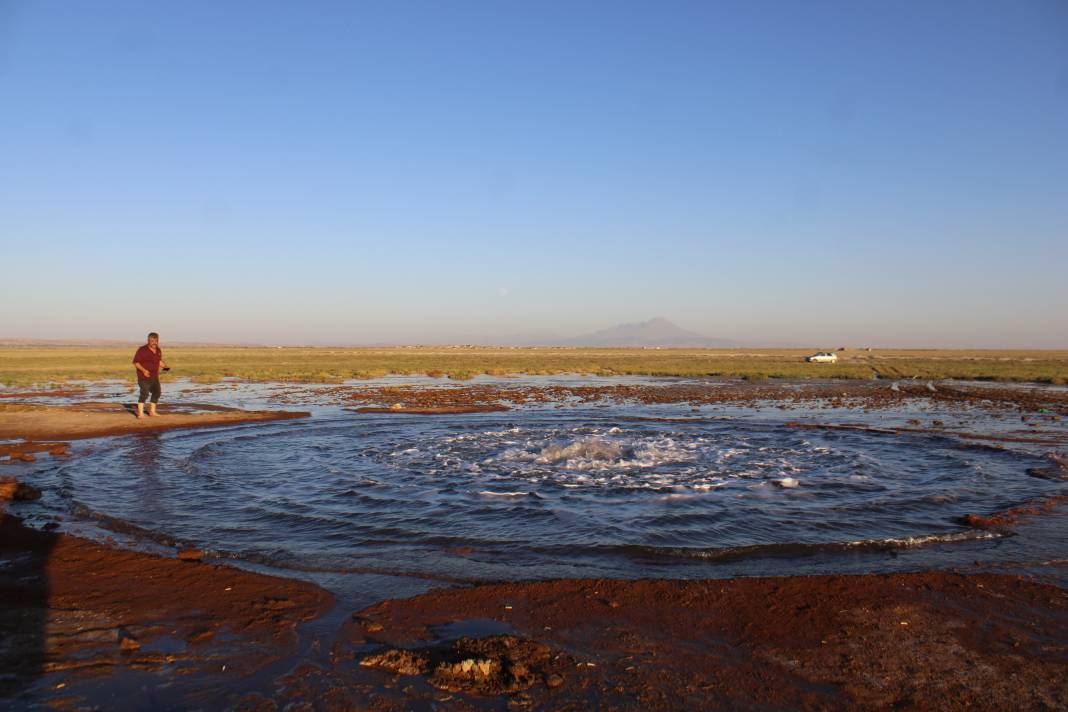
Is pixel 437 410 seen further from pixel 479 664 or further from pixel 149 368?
pixel 479 664

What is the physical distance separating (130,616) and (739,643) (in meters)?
5.42

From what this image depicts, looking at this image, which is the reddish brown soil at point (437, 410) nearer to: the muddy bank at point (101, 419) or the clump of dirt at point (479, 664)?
the muddy bank at point (101, 419)

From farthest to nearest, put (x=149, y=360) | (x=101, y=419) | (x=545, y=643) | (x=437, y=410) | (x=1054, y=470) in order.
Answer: (x=437, y=410), (x=149, y=360), (x=101, y=419), (x=1054, y=470), (x=545, y=643)

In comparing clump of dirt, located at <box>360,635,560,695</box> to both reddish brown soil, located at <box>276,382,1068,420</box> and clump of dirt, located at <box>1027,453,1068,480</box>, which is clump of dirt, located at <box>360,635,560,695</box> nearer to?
clump of dirt, located at <box>1027,453,1068,480</box>

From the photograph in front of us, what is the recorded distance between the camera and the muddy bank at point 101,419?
17.7m

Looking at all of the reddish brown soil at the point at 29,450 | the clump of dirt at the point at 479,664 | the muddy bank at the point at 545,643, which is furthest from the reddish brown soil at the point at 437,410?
the clump of dirt at the point at 479,664

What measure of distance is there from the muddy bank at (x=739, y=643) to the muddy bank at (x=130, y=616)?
3.00 feet

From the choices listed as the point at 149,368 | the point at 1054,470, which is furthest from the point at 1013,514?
the point at 149,368

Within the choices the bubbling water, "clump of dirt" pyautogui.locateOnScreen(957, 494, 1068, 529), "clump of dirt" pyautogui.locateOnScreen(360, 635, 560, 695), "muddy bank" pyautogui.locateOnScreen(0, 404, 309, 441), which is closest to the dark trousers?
"muddy bank" pyautogui.locateOnScreen(0, 404, 309, 441)

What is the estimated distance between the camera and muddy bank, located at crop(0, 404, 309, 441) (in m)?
17.7

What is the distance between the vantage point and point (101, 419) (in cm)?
1980

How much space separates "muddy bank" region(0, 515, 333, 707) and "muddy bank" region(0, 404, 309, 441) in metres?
11.4

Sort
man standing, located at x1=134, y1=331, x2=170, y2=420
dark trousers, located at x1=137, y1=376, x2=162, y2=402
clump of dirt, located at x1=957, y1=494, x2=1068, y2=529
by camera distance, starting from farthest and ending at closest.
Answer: dark trousers, located at x1=137, y1=376, x2=162, y2=402 → man standing, located at x1=134, y1=331, x2=170, y2=420 → clump of dirt, located at x1=957, y1=494, x2=1068, y2=529

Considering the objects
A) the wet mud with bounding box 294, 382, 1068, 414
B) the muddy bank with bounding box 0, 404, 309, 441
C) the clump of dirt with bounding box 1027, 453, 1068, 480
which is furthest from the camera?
the wet mud with bounding box 294, 382, 1068, 414
